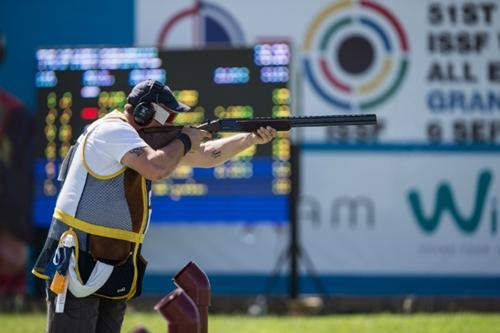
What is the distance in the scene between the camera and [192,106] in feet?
44.5

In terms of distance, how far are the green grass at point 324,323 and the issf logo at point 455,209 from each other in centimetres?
170

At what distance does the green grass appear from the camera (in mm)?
11344

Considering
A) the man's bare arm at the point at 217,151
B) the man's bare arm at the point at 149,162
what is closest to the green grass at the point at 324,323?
the man's bare arm at the point at 217,151

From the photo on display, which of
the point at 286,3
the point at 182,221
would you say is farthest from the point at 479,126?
the point at 182,221

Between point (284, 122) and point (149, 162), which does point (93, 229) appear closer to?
point (149, 162)

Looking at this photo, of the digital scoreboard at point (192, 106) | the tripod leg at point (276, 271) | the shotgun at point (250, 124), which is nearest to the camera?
the shotgun at point (250, 124)

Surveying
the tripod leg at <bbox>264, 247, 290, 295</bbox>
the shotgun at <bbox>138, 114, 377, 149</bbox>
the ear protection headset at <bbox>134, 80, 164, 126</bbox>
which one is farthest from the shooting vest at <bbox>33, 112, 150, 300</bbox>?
the tripod leg at <bbox>264, 247, 290, 295</bbox>

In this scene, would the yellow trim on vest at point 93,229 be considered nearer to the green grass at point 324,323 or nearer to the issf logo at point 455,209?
the green grass at point 324,323

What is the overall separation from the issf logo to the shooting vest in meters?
8.59

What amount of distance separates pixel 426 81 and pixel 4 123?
5495 mm

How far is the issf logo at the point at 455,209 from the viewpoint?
14461 mm

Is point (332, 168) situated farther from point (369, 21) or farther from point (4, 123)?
point (4, 123)

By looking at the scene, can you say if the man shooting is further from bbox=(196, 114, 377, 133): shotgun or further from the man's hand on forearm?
the man's hand on forearm

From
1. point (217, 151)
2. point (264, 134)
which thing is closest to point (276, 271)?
point (217, 151)
